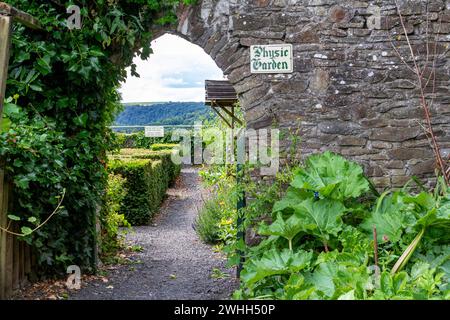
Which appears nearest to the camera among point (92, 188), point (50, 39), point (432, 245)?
point (432, 245)

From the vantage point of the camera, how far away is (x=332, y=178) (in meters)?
4.57

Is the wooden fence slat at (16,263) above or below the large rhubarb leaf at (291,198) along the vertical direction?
below

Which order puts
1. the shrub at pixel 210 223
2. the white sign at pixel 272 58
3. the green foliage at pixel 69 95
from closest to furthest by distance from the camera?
1. the green foliage at pixel 69 95
2. the white sign at pixel 272 58
3. the shrub at pixel 210 223

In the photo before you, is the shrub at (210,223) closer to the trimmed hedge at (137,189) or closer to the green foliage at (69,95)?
the trimmed hedge at (137,189)

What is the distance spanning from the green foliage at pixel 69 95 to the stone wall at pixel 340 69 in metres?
0.58

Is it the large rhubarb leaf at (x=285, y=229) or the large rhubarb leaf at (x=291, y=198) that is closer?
the large rhubarb leaf at (x=285, y=229)

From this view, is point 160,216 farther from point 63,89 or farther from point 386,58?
point 386,58

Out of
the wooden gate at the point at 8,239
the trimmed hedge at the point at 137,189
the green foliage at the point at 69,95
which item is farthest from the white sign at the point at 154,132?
the wooden gate at the point at 8,239

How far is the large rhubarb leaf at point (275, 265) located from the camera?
12.2 feet

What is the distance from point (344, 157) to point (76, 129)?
2.52 meters

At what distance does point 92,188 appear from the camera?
214 inches

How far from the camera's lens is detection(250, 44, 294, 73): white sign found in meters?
5.12

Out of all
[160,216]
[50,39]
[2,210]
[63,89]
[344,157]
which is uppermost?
[50,39]
